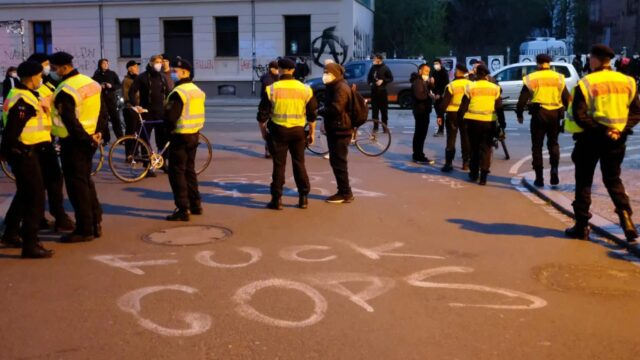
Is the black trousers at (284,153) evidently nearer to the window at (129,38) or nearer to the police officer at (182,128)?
the police officer at (182,128)

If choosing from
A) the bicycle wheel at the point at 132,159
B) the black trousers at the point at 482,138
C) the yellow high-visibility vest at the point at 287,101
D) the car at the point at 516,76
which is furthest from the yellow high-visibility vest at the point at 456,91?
the car at the point at 516,76

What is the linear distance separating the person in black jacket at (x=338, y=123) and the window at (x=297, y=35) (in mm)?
24463

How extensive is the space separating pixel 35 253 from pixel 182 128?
2.29 meters

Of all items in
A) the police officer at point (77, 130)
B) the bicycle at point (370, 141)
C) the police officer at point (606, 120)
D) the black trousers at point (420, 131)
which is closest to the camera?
the police officer at point (77, 130)

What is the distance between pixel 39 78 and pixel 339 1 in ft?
89.2

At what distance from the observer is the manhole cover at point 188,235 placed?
734 centimetres

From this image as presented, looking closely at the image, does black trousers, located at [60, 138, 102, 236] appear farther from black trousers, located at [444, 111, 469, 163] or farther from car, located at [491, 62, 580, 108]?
car, located at [491, 62, 580, 108]

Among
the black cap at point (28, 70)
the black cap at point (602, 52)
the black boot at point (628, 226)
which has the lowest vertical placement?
the black boot at point (628, 226)

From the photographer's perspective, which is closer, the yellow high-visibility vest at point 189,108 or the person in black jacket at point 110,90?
the yellow high-visibility vest at point 189,108

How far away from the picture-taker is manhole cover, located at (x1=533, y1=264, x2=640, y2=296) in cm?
584

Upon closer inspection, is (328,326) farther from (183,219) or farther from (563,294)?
(183,219)

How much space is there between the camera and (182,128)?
834cm

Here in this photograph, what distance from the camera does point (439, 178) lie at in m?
11.6

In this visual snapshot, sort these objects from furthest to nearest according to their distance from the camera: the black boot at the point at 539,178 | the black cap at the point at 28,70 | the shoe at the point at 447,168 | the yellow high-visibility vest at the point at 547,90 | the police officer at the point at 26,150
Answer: the shoe at the point at 447,168 → the black boot at the point at 539,178 → the yellow high-visibility vest at the point at 547,90 → the black cap at the point at 28,70 → the police officer at the point at 26,150
